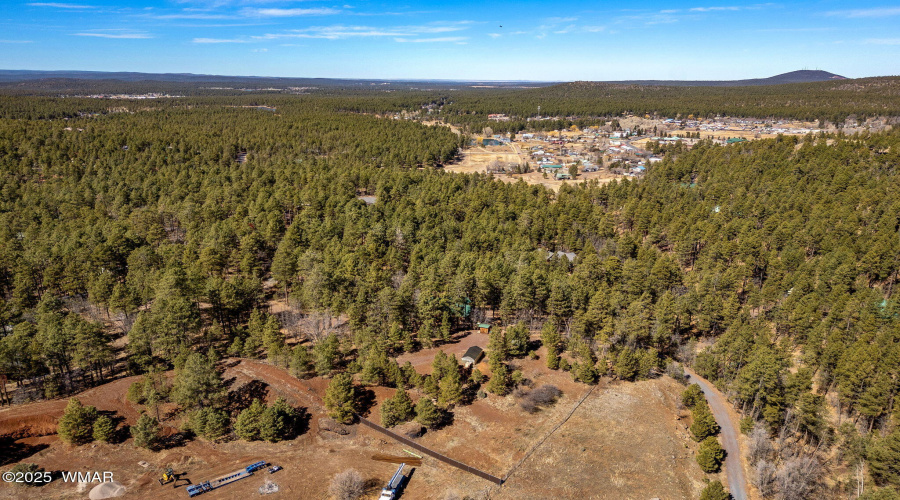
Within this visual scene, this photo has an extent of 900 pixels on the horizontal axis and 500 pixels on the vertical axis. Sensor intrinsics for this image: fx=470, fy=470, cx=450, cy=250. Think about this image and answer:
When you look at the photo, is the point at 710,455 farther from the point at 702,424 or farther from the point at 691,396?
the point at 691,396

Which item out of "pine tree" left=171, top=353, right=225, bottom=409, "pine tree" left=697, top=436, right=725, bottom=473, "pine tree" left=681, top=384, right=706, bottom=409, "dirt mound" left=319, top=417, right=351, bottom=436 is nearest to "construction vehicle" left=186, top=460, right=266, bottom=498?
"dirt mound" left=319, top=417, right=351, bottom=436

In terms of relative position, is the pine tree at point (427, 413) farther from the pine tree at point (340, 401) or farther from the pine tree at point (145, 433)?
the pine tree at point (145, 433)

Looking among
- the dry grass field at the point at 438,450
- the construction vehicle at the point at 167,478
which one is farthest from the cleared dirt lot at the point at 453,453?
the construction vehicle at the point at 167,478

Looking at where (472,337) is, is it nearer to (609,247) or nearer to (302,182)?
(609,247)

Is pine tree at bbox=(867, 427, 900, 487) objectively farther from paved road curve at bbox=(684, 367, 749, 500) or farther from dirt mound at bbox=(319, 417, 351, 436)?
dirt mound at bbox=(319, 417, 351, 436)

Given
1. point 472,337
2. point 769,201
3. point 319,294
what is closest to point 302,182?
point 319,294

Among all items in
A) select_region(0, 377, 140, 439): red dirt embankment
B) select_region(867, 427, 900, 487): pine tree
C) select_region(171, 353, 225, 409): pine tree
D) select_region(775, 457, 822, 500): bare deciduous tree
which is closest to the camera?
select_region(867, 427, 900, 487): pine tree
